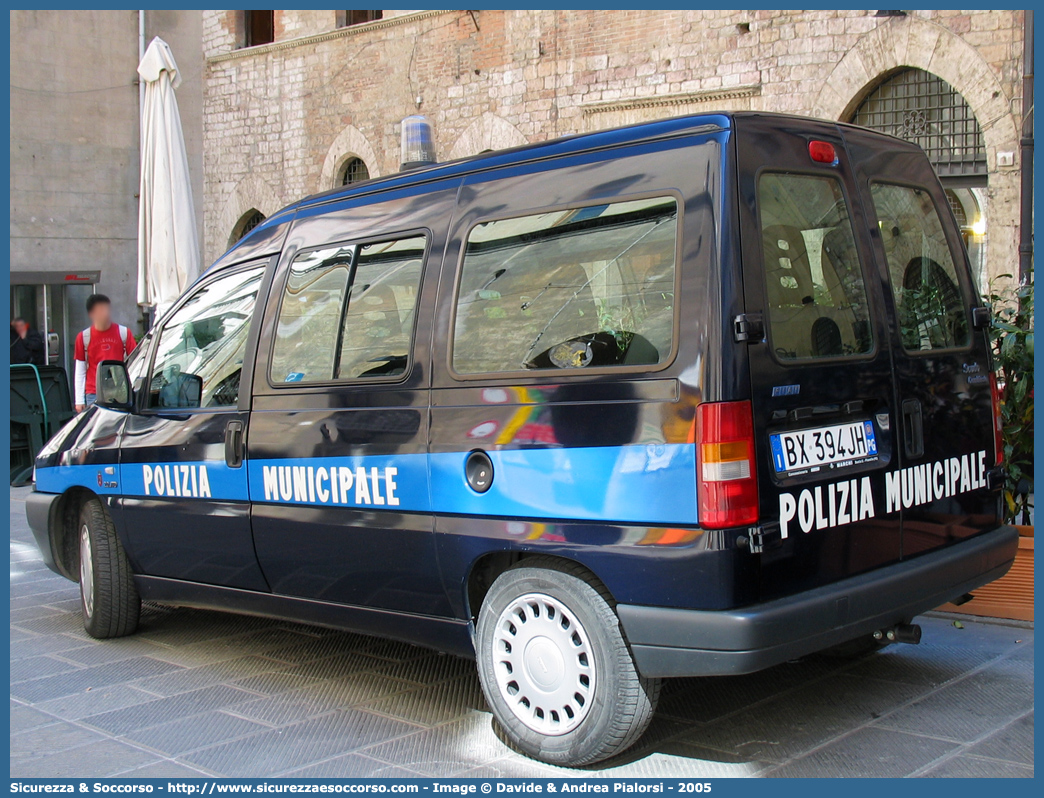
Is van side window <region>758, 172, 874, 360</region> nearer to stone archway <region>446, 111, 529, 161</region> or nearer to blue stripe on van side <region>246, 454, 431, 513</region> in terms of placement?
blue stripe on van side <region>246, 454, 431, 513</region>

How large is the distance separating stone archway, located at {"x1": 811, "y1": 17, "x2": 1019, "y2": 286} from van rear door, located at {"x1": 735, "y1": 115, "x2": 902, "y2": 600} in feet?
26.8

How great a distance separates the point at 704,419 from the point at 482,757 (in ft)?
4.83

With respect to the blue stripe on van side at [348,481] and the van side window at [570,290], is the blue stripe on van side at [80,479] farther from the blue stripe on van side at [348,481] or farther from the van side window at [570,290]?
the van side window at [570,290]

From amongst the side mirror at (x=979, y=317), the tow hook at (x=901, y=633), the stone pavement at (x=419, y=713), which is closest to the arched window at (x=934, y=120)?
the stone pavement at (x=419, y=713)

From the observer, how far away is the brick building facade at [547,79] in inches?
440

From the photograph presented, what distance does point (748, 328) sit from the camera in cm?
323

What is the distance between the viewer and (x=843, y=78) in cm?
1205

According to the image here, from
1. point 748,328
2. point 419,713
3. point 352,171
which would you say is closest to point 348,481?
point 419,713

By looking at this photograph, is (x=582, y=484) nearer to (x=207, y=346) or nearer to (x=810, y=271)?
(x=810, y=271)

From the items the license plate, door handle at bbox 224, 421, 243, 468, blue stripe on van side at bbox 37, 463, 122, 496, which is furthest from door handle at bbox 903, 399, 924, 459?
blue stripe on van side at bbox 37, 463, 122, 496

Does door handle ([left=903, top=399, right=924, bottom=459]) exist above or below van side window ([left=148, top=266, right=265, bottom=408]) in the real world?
below

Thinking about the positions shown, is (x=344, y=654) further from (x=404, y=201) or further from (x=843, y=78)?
(x=843, y=78)

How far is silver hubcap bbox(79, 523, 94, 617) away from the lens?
5.60 meters

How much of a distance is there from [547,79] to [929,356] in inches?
448
